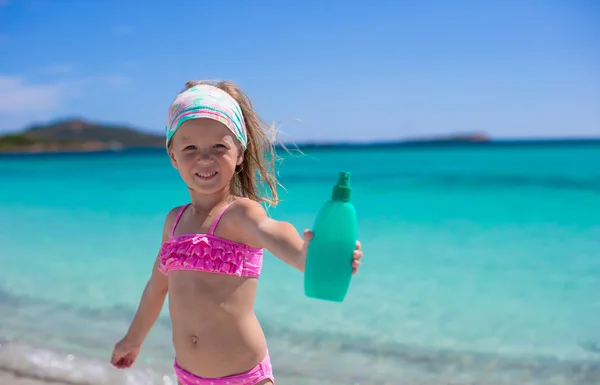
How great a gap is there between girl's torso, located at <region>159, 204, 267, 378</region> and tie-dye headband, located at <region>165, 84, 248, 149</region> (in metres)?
0.30

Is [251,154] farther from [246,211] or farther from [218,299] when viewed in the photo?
[218,299]

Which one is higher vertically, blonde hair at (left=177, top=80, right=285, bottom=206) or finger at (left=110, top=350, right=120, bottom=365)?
blonde hair at (left=177, top=80, right=285, bottom=206)

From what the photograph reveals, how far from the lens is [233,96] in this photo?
7.25ft

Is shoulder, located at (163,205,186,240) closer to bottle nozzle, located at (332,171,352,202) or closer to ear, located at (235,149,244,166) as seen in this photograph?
ear, located at (235,149,244,166)

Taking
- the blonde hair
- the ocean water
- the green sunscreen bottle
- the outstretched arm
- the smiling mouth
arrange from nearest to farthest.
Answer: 1. the green sunscreen bottle
2. the outstretched arm
3. the smiling mouth
4. the blonde hair
5. the ocean water

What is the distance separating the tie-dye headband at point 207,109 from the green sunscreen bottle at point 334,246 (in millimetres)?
642

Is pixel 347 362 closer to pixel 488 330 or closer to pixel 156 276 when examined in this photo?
pixel 488 330

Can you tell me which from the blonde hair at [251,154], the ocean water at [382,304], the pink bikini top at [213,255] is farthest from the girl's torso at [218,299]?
the ocean water at [382,304]

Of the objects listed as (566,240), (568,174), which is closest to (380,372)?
(566,240)

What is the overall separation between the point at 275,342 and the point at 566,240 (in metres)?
5.38

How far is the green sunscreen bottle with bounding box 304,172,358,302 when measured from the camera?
151cm

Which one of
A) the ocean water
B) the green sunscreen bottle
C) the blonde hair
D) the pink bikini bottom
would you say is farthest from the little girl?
the ocean water

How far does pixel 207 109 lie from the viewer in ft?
6.56

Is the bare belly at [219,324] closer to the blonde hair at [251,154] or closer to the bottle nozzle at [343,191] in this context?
the blonde hair at [251,154]
